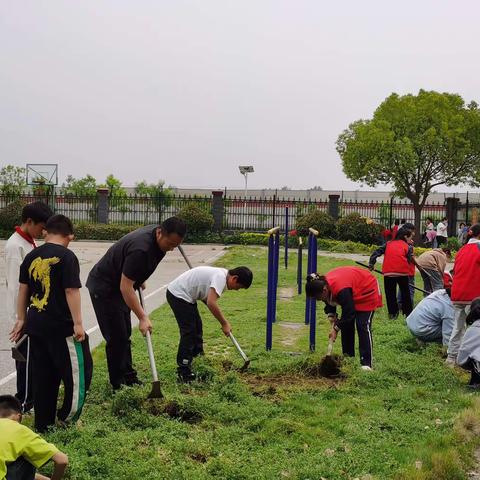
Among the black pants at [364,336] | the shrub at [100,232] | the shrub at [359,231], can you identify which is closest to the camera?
the black pants at [364,336]

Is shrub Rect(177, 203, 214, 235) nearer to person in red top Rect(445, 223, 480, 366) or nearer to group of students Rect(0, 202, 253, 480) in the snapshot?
person in red top Rect(445, 223, 480, 366)

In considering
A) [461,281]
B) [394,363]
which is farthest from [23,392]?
[461,281]

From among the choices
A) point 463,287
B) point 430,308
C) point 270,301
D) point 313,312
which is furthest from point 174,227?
point 430,308

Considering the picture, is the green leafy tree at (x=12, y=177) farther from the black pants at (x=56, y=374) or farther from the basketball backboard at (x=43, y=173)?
the black pants at (x=56, y=374)

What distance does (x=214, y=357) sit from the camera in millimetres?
6934

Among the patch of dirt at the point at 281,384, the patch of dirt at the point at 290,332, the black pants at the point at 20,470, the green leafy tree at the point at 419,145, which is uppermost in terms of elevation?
the green leafy tree at the point at 419,145

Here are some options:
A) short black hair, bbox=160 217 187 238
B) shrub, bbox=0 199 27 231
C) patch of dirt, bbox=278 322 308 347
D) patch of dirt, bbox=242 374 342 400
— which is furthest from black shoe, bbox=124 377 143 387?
shrub, bbox=0 199 27 231

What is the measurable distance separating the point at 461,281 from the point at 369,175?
25.9 meters

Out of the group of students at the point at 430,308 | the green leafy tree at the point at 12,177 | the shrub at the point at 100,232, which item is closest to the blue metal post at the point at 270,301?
the group of students at the point at 430,308

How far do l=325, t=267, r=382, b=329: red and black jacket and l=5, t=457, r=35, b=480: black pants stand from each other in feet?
12.1

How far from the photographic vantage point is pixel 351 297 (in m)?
6.34

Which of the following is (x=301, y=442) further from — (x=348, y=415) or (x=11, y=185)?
(x=11, y=185)

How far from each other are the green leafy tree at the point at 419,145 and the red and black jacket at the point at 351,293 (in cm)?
2485

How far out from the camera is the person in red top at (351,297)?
20.7ft
